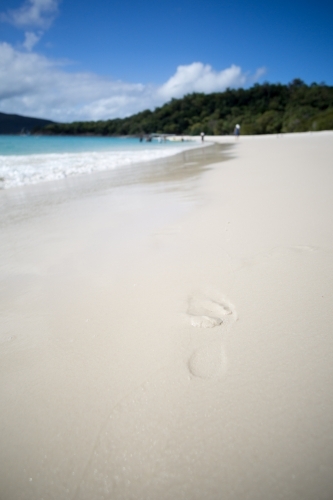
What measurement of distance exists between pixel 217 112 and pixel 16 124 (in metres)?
86.2

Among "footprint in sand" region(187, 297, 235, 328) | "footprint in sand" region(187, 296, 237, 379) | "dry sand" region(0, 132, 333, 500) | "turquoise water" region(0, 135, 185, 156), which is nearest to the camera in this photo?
"dry sand" region(0, 132, 333, 500)

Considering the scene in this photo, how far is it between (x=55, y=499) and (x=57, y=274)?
1284mm

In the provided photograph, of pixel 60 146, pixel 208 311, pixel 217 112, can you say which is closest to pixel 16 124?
pixel 217 112

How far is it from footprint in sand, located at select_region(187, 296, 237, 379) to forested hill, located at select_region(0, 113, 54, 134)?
125669mm

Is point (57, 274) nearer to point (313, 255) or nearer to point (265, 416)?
point (265, 416)

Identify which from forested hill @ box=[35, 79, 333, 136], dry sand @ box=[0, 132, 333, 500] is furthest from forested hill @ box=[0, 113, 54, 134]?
dry sand @ box=[0, 132, 333, 500]

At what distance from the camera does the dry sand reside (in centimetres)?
69

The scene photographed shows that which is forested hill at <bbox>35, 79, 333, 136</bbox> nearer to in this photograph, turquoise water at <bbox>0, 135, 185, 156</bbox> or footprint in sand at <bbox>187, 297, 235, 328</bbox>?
turquoise water at <bbox>0, 135, 185, 156</bbox>

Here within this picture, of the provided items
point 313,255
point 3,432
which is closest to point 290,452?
point 3,432

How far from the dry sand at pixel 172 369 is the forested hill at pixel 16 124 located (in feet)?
411

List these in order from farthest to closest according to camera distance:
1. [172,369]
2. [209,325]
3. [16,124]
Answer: [16,124] → [209,325] → [172,369]

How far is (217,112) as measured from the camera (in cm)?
7450

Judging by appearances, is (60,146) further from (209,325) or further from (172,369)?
(172,369)

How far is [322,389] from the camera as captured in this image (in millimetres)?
833
